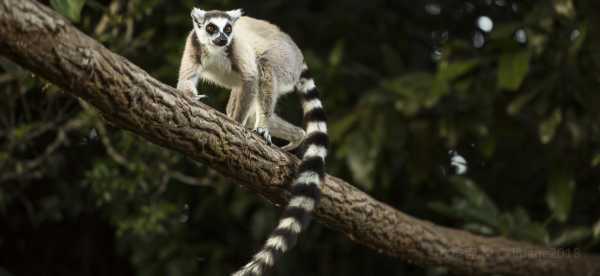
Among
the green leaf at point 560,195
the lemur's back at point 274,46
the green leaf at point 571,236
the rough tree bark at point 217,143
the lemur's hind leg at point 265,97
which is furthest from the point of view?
the green leaf at point 560,195

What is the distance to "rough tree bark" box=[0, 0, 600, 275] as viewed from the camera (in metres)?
2.56

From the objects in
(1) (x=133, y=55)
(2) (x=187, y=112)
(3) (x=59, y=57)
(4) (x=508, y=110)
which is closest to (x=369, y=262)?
(4) (x=508, y=110)

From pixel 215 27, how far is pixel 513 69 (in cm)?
221

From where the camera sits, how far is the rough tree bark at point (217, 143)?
8.40 ft

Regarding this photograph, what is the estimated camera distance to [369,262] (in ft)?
24.9

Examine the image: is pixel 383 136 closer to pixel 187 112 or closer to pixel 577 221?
pixel 577 221

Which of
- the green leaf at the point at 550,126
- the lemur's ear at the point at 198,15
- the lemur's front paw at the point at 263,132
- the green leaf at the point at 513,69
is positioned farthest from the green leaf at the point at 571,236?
the lemur's ear at the point at 198,15

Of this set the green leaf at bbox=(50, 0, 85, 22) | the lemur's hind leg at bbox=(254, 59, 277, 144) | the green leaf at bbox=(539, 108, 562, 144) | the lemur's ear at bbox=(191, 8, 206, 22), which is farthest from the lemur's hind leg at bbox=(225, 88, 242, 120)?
the green leaf at bbox=(539, 108, 562, 144)

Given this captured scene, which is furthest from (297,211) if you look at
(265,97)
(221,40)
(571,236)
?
(571,236)

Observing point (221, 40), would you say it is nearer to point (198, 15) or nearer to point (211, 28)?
point (211, 28)

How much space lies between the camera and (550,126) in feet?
18.7

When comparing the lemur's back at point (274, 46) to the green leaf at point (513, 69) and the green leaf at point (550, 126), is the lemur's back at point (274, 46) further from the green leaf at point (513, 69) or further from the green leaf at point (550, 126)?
the green leaf at point (550, 126)

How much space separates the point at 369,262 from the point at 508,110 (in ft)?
8.09

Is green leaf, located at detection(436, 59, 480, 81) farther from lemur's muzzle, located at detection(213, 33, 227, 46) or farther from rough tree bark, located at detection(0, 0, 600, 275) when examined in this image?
lemur's muzzle, located at detection(213, 33, 227, 46)
